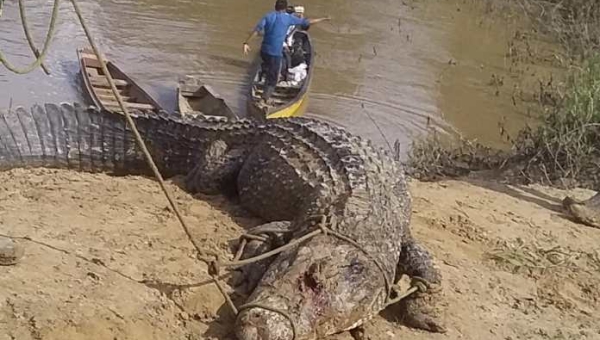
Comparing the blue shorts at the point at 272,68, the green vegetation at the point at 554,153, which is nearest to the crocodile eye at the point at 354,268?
the green vegetation at the point at 554,153

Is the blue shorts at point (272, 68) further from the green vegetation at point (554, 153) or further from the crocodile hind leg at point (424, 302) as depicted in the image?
the crocodile hind leg at point (424, 302)

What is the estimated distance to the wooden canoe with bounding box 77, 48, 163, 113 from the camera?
30.3 ft

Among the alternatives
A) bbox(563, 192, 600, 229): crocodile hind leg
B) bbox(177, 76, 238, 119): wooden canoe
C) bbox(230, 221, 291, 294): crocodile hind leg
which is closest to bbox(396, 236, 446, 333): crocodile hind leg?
bbox(230, 221, 291, 294): crocodile hind leg

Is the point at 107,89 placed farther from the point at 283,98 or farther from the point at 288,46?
the point at 288,46

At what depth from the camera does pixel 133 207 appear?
547cm

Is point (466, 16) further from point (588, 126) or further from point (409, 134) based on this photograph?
point (588, 126)

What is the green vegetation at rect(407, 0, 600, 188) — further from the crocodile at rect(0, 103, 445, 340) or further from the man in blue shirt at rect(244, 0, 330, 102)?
the man in blue shirt at rect(244, 0, 330, 102)

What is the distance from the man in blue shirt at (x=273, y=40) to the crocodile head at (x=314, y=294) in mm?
6050

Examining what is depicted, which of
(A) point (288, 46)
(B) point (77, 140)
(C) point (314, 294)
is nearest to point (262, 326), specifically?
(C) point (314, 294)

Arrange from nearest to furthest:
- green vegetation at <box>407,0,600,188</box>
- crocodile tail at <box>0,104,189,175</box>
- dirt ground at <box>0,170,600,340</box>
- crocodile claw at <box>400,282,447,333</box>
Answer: dirt ground at <box>0,170,600,340</box> → crocodile claw at <box>400,282,447,333</box> → crocodile tail at <box>0,104,189,175</box> → green vegetation at <box>407,0,600,188</box>

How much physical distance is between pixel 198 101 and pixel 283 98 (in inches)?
42.5

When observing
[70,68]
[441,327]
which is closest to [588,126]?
[441,327]

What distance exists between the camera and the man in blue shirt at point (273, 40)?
10445mm

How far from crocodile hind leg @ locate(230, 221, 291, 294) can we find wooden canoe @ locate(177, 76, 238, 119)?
407 centimetres
